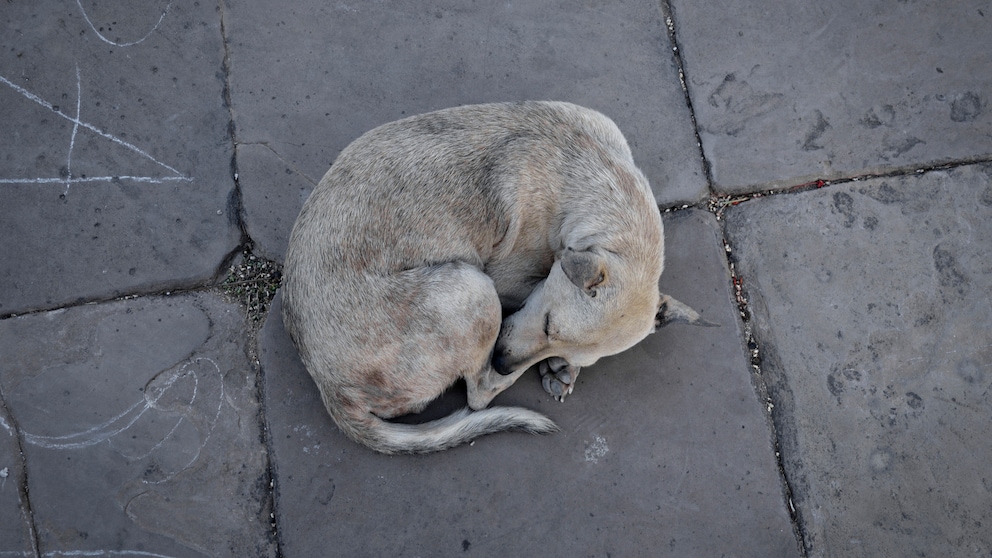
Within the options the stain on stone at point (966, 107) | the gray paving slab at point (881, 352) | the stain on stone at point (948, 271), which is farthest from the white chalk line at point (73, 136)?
the stain on stone at point (966, 107)

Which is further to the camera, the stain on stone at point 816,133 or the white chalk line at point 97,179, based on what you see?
the stain on stone at point 816,133

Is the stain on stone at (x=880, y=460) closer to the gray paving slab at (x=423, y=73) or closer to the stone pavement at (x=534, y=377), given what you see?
the stone pavement at (x=534, y=377)

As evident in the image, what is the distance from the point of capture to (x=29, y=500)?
3820 millimetres

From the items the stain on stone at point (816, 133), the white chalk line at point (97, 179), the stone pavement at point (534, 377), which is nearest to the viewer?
the stone pavement at point (534, 377)

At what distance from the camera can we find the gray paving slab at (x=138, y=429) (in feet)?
12.5

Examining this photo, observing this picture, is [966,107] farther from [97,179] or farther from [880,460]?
[97,179]

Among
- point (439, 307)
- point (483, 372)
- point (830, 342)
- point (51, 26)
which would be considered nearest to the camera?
point (439, 307)

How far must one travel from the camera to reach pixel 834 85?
15.2 ft

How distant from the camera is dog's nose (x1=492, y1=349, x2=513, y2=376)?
3.64 meters

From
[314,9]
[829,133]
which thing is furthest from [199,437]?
[829,133]

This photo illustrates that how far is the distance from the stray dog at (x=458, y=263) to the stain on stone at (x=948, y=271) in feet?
6.01

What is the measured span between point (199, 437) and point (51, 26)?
9.24 feet

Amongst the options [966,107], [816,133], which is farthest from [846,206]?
[966,107]

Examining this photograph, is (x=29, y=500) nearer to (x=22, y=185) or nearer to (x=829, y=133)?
(x=22, y=185)
